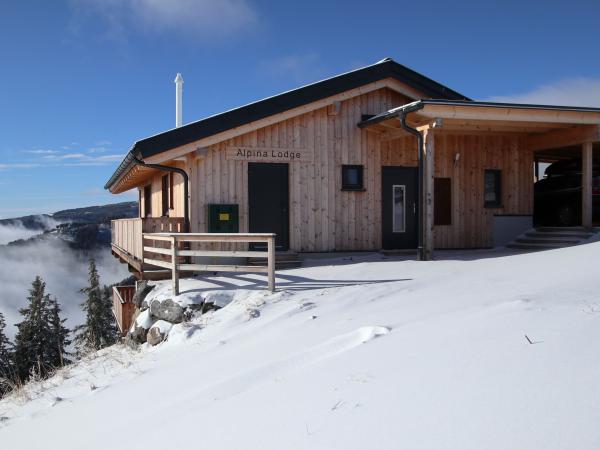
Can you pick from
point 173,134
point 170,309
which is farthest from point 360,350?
point 173,134

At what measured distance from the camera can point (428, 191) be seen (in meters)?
11.9

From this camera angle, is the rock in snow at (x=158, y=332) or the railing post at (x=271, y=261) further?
the railing post at (x=271, y=261)

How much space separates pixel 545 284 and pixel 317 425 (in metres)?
4.63

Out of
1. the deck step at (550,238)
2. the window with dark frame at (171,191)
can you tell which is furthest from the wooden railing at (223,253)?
the deck step at (550,238)

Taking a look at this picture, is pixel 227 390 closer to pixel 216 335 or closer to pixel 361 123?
pixel 216 335

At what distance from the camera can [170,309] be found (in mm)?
8742

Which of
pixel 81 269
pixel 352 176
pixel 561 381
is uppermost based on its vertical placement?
pixel 352 176

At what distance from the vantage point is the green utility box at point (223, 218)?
469 inches

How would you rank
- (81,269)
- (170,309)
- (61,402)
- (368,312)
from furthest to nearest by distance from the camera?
(81,269) → (170,309) → (368,312) → (61,402)

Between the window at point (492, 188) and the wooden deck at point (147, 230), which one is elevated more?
the window at point (492, 188)

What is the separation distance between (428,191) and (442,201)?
8.53ft

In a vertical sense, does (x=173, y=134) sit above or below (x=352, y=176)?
above

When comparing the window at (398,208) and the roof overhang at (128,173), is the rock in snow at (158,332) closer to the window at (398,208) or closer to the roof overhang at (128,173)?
the roof overhang at (128,173)

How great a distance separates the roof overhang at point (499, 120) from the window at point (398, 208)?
1.54 m
